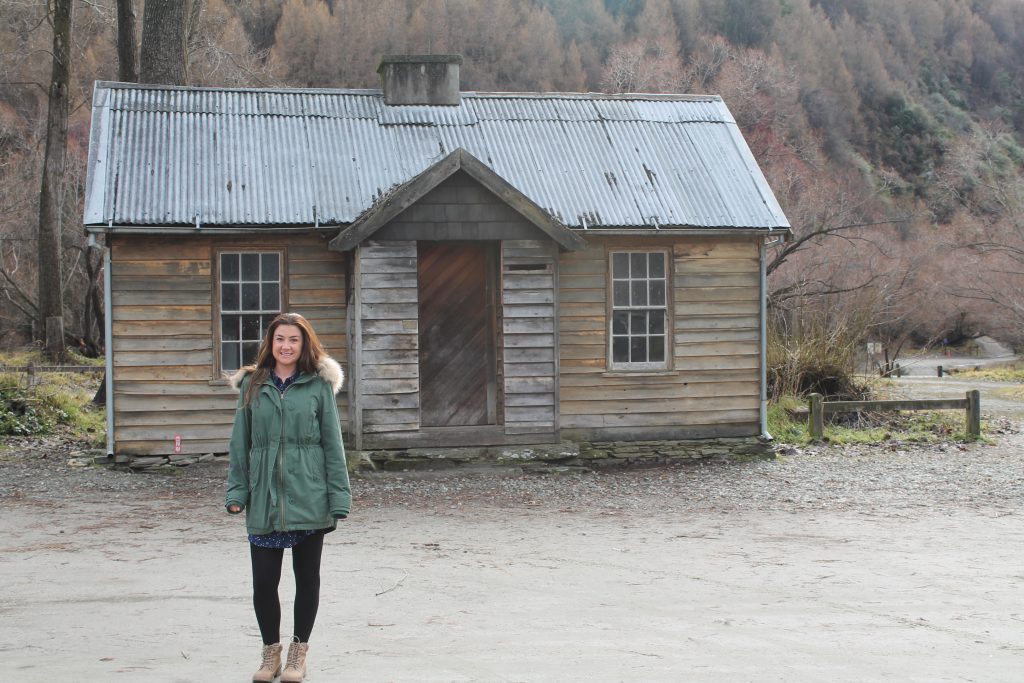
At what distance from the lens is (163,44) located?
674 inches

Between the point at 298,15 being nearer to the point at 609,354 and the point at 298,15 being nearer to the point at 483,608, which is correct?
the point at 609,354

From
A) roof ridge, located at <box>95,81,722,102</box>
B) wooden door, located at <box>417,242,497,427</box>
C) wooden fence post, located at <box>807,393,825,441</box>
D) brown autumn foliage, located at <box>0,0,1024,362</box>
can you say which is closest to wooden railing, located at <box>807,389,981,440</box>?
wooden fence post, located at <box>807,393,825,441</box>

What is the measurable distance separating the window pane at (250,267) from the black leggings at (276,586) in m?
8.71

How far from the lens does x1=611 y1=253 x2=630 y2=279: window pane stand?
14.8 metres

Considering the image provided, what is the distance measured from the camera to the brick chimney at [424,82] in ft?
53.0

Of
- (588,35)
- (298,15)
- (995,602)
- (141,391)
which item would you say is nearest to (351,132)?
(141,391)

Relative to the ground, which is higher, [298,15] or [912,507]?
[298,15]

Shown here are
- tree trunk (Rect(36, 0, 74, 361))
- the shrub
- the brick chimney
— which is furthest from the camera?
tree trunk (Rect(36, 0, 74, 361))

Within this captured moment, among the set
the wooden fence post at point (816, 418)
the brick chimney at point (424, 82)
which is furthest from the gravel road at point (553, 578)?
the brick chimney at point (424, 82)

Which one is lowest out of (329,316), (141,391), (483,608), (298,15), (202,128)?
(483,608)

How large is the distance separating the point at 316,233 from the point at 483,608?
7697 mm

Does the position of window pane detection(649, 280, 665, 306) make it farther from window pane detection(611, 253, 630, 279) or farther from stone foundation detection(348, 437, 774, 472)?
stone foundation detection(348, 437, 774, 472)

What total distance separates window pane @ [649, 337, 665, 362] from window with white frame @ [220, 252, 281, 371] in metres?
4.84

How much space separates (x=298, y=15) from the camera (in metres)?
64.0
